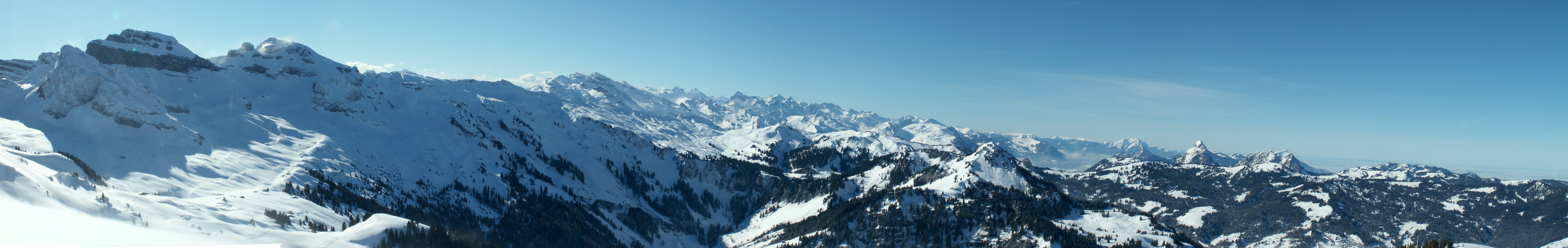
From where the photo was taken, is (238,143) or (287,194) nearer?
(287,194)

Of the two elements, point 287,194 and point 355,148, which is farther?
point 355,148

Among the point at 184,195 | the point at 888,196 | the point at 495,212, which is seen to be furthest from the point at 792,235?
the point at 184,195

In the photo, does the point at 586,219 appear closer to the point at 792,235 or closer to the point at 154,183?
the point at 792,235

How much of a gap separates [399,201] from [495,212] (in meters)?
26.8

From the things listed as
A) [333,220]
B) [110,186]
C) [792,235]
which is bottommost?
[792,235]

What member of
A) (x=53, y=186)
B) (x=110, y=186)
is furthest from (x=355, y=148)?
(x=53, y=186)

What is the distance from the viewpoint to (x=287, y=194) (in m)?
124

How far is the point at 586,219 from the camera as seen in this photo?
7411 inches

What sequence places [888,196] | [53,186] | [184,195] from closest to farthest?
1. [53,186]
2. [184,195]
3. [888,196]

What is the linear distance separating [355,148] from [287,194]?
7532cm

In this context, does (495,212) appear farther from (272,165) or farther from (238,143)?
(238,143)

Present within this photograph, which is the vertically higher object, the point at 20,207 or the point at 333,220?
the point at 20,207

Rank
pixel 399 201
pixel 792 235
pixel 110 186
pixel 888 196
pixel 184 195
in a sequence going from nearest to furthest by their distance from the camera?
pixel 110 186 < pixel 184 195 < pixel 399 201 < pixel 792 235 < pixel 888 196

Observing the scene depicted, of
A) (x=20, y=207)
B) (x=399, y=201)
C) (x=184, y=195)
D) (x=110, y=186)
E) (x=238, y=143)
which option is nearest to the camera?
(x=20, y=207)
